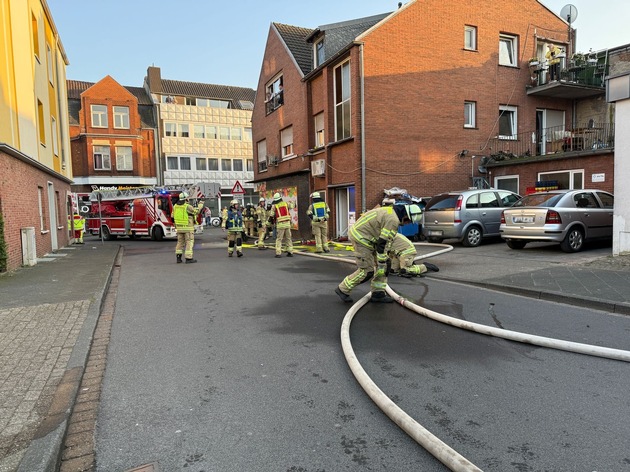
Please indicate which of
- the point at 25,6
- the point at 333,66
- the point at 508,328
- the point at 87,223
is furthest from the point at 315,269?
the point at 87,223

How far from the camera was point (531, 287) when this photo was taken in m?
7.54

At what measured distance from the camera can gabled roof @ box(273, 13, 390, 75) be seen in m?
19.0

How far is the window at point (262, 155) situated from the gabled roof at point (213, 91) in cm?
1869

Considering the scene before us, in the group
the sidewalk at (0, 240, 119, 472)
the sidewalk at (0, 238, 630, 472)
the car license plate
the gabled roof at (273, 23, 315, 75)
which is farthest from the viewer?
the gabled roof at (273, 23, 315, 75)

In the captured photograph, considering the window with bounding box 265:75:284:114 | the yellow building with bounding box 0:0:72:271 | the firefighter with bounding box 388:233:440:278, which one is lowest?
the firefighter with bounding box 388:233:440:278

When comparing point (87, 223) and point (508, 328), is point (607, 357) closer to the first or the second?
point (508, 328)

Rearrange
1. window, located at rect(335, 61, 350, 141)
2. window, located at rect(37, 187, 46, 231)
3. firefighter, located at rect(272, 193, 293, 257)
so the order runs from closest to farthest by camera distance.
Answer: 1. firefighter, located at rect(272, 193, 293, 257)
2. window, located at rect(37, 187, 46, 231)
3. window, located at rect(335, 61, 350, 141)

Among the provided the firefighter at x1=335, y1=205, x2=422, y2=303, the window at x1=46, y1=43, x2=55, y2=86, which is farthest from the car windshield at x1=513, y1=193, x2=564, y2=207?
the window at x1=46, y1=43, x2=55, y2=86

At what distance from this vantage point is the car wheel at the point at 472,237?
526 inches

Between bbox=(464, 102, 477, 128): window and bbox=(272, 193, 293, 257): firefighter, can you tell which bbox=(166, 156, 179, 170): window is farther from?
bbox=(272, 193, 293, 257): firefighter

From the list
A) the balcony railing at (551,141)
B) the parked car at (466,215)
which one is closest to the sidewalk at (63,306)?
the parked car at (466,215)

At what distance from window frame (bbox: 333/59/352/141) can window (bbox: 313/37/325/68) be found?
1772 millimetres

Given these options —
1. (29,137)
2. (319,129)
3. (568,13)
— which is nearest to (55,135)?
(29,137)

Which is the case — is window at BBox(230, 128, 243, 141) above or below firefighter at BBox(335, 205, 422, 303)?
above
